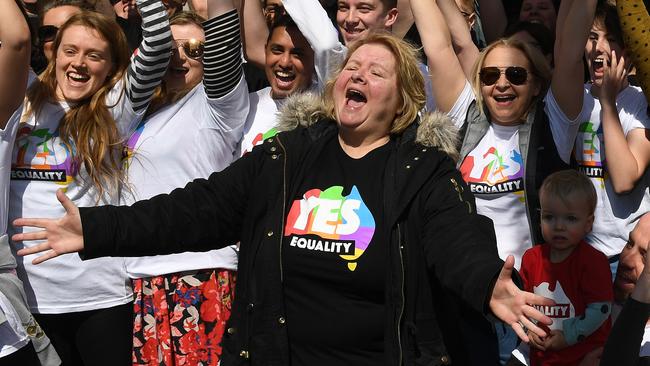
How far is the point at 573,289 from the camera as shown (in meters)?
4.36

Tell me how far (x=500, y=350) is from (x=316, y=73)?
1629 millimetres

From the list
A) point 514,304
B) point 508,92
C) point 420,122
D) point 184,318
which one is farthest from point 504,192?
point 514,304

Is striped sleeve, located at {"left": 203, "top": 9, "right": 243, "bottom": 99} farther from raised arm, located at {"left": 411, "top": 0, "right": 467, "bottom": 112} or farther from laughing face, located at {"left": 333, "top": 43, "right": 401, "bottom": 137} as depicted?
laughing face, located at {"left": 333, "top": 43, "right": 401, "bottom": 137}

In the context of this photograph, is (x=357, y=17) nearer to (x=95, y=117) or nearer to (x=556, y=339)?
(x=95, y=117)

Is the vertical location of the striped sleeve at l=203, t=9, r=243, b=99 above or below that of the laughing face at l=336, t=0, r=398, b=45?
A: below

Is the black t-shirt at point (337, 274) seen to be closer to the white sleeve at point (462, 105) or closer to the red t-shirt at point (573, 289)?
the red t-shirt at point (573, 289)

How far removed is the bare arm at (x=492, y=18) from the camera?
6383 mm

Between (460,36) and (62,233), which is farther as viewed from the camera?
(460,36)

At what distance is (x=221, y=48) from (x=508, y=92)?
127cm

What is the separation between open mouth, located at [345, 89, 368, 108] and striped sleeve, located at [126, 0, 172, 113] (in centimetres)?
129

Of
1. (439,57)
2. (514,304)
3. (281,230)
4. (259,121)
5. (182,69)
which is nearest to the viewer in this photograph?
(514,304)

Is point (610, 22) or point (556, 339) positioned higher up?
point (610, 22)

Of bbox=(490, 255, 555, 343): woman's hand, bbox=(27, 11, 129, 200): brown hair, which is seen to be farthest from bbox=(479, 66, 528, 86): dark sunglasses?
bbox=(490, 255, 555, 343): woman's hand

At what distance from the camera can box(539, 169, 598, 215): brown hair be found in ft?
14.7
